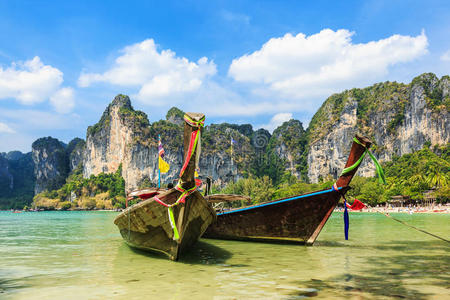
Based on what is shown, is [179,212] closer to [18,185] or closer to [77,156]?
[77,156]

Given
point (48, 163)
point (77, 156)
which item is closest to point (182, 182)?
point (77, 156)

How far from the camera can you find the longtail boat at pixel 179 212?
729 centimetres

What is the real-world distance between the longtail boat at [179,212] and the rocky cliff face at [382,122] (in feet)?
314

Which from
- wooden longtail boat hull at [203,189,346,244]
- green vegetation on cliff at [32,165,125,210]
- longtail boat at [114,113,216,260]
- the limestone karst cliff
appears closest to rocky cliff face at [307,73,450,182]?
the limestone karst cliff

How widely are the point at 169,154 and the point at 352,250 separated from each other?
110m

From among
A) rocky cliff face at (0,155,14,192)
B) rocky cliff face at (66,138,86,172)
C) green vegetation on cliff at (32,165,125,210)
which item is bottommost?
green vegetation on cliff at (32,165,125,210)

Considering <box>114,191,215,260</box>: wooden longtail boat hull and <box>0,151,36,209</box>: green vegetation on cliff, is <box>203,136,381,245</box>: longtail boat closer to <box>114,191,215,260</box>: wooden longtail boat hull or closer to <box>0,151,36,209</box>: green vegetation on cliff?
<box>114,191,215,260</box>: wooden longtail boat hull

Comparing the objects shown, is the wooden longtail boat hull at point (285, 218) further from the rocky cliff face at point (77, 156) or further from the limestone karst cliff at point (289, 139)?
the rocky cliff face at point (77, 156)

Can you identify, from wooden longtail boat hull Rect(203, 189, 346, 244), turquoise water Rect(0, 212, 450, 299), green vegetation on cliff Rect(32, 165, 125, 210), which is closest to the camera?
turquoise water Rect(0, 212, 450, 299)

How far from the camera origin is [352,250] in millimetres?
10250

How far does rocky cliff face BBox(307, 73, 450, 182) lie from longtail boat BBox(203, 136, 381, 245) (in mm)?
91812

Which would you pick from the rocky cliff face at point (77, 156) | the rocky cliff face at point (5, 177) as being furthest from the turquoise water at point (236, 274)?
the rocky cliff face at point (5, 177)

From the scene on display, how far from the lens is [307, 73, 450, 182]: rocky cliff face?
9019 cm

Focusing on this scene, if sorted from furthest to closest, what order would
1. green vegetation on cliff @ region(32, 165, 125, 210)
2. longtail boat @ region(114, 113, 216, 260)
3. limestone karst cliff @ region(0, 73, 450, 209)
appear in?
green vegetation on cliff @ region(32, 165, 125, 210) → limestone karst cliff @ region(0, 73, 450, 209) → longtail boat @ region(114, 113, 216, 260)
